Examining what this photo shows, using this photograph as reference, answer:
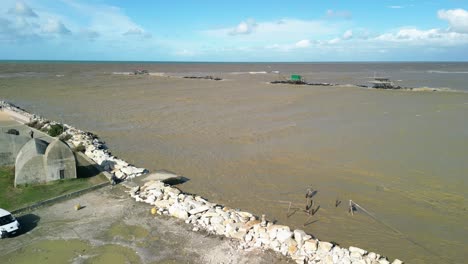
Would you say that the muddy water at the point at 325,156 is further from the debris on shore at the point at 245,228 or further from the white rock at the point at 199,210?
the white rock at the point at 199,210

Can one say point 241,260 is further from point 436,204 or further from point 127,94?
point 127,94

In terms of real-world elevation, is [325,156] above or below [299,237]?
above

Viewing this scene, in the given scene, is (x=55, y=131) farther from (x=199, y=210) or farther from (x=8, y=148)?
(x=199, y=210)

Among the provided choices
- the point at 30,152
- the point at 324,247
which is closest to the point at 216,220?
the point at 324,247

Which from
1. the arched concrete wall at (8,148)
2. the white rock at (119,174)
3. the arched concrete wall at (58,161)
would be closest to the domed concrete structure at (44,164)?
the arched concrete wall at (58,161)

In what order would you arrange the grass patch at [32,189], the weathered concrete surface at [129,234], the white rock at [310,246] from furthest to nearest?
the grass patch at [32,189], the weathered concrete surface at [129,234], the white rock at [310,246]
